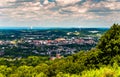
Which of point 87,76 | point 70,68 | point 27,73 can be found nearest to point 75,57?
point 27,73

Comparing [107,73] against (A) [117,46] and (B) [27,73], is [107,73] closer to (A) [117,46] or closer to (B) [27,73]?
(A) [117,46]

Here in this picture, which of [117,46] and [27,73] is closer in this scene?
[117,46]

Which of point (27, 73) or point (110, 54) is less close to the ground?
point (110, 54)

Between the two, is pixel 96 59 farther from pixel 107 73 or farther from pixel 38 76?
pixel 107 73

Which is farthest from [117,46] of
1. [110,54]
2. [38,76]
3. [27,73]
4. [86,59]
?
[27,73]

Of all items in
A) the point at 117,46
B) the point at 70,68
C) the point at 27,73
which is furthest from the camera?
the point at 27,73

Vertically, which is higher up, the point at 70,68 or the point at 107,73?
the point at 107,73

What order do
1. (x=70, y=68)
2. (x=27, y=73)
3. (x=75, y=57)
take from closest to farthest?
(x=70, y=68) → (x=27, y=73) → (x=75, y=57)

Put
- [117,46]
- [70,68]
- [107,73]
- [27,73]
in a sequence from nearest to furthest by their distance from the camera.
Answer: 1. [107,73]
2. [117,46]
3. [70,68]
4. [27,73]

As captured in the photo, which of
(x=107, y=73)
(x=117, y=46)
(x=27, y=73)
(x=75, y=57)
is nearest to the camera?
(x=107, y=73)
